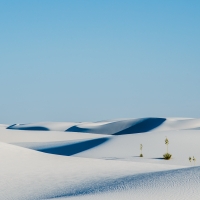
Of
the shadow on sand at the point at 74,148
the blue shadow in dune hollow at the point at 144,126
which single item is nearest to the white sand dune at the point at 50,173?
the shadow on sand at the point at 74,148

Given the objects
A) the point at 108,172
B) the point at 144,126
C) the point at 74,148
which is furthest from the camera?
the point at 144,126

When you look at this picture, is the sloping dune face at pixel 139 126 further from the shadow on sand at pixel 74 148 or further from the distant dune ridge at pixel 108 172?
the distant dune ridge at pixel 108 172

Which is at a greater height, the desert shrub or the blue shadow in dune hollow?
the blue shadow in dune hollow

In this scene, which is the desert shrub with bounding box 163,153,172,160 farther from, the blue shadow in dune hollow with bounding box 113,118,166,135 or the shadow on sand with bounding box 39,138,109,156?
the blue shadow in dune hollow with bounding box 113,118,166,135

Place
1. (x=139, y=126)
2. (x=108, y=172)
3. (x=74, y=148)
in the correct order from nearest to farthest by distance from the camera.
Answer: (x=108, y=172) < (x=74, y=148) < (x=139, y=126)

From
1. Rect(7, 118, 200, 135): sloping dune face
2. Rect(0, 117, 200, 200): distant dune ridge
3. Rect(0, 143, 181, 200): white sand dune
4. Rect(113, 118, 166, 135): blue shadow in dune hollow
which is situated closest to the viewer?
Rect(0, 117, 200, 200): distant dune ridge

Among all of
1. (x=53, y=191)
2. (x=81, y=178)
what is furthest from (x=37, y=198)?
(x=81, y=178)

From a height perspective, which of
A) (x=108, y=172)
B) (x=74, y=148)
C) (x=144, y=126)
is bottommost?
(x=108, y=172)

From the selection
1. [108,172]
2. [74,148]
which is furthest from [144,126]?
[108,172]

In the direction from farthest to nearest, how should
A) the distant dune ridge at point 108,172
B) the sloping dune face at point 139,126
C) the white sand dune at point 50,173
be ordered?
the sloping dune face at point 139,126
the white sand dune at point 50,173
the distant dune ridge at point 108,172

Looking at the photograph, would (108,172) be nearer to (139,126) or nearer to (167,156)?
(167,156)

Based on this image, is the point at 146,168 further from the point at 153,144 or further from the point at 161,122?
the point at 161,122

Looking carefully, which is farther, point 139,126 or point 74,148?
point 139,126

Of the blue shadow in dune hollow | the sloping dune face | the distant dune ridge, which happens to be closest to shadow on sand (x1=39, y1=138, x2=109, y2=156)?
the distant dune ridge
